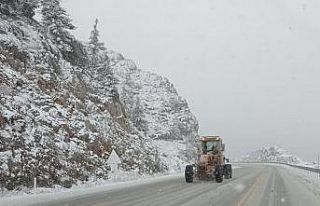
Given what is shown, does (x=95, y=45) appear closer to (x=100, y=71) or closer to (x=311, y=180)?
(x=100, y=71)

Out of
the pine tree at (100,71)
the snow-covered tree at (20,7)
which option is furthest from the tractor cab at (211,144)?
the snow-covered tree at (20,7)

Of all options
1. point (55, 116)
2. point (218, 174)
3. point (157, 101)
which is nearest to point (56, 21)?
point (55, 116)

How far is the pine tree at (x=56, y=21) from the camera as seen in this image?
4128 cm

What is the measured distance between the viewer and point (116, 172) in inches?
1425

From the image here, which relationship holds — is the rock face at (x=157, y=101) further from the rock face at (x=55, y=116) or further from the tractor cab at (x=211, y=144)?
the tractor cab at (x=211, y=144)

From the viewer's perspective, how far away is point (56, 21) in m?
42.1

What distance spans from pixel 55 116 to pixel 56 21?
13.1 metres

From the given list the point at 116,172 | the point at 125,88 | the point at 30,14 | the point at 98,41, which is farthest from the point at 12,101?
the point at 125,88

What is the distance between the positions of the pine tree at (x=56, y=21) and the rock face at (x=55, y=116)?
2.35 feet

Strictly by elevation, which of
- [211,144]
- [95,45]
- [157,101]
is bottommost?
[211,144]

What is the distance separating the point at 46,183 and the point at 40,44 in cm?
1606

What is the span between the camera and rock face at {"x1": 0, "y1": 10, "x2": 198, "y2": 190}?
25.4m

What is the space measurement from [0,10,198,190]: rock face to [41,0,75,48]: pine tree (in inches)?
28.2

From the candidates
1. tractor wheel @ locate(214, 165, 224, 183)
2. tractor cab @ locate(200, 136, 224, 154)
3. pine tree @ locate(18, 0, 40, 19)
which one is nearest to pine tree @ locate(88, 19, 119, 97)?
pine tree @ locate(18, 0, 40, 19)
